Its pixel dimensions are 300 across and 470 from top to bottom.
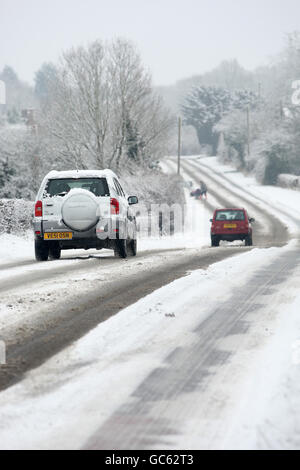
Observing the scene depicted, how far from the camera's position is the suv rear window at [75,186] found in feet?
48.5

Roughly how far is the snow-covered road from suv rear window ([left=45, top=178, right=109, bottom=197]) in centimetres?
407

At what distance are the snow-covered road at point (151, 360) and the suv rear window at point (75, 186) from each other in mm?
4073

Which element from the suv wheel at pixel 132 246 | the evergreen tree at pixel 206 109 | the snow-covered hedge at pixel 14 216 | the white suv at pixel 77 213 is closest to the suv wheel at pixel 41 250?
the white suv at pixel 77 213

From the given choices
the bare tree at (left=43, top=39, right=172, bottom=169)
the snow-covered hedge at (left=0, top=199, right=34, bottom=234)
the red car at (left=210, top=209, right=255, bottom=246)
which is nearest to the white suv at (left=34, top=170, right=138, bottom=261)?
the snow-covered hedge at (left=0, top=199, right=34, bottom=234)

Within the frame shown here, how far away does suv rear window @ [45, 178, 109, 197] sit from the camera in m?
14.8

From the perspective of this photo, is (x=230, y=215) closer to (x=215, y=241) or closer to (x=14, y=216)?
(x=215, y=241)

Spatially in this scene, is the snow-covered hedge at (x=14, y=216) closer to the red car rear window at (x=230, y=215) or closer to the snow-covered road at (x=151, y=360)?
the red car rear window at (x=230, y=215)

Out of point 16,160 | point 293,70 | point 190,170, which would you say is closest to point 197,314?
point 16,160

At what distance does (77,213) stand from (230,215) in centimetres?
1545

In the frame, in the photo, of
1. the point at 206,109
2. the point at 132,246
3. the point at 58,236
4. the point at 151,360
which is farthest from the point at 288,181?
the point at 151,360

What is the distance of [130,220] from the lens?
16.9 meters

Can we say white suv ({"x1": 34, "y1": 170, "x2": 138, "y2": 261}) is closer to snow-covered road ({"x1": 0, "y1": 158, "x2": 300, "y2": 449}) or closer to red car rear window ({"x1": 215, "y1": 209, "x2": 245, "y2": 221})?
snow-covered road ({"x1": 0, "y1": 158, "x2": 300, "y2": 449})
